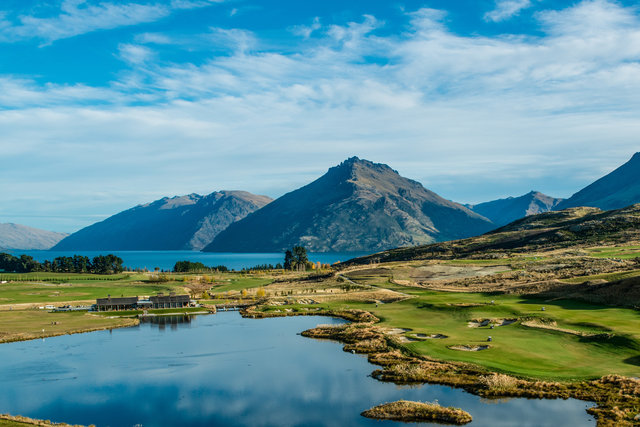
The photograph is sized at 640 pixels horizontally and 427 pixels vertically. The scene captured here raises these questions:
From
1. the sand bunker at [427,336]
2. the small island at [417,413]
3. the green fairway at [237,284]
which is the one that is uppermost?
the sand bunker at [427,336]

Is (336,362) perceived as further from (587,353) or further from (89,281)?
(89,281)

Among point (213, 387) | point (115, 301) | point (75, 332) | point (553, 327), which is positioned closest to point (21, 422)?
point (213, 387)

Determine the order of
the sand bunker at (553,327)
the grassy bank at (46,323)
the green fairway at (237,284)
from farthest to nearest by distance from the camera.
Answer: the green fairway at (237,284) < the grassy bank at (46,323) < the sand bunker at (553,327)

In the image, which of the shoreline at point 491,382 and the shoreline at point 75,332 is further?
the shoreline at point 75,332

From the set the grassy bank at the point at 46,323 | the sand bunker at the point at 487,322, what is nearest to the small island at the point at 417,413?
the sand bunker at the point at 487,322

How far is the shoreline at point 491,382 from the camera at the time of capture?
39.6m

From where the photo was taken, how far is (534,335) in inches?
2453

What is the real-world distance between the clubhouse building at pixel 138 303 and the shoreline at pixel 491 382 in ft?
215

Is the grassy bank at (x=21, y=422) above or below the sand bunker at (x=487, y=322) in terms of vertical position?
above

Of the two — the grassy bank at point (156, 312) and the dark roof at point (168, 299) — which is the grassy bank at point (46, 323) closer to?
the grassy bank at point (156, 312)

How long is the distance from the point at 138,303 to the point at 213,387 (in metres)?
82.2

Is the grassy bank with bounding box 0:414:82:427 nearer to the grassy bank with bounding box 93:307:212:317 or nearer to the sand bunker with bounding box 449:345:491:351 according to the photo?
the sand bunker with bounding box 449:345:491:351

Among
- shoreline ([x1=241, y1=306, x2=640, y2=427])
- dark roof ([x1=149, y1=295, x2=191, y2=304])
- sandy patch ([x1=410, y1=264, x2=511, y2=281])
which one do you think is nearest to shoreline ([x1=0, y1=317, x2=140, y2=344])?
dark roof ([x1=149, y1=295, x2=191, y2=304])

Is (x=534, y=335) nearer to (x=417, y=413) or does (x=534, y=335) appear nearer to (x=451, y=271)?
(x=417, y=413)
